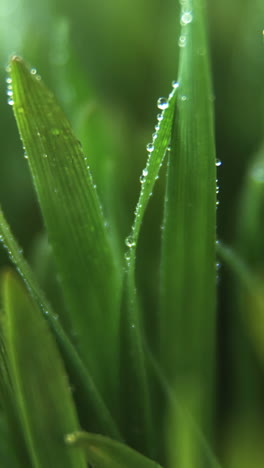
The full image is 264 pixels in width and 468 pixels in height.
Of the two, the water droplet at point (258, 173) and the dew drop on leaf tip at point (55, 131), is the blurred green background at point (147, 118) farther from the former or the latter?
the dew drop on leaf tip at point (55, 131)

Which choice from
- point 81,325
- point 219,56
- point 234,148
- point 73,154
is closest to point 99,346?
point 81,325

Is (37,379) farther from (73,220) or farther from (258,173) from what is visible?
(258,173)

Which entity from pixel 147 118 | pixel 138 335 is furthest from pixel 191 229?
pixel 147 118

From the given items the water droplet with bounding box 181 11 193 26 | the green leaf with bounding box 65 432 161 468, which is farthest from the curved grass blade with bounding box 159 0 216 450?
the green leaf with bounding box 65 432 161 468

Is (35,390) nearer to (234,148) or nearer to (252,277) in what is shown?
(252,277)

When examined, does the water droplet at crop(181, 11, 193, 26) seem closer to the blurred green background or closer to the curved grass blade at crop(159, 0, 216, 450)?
the curved grass blade at crop(159, 0, 216, 450)

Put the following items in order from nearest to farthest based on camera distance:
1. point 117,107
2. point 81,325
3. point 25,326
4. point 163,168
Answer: point 25,326 < point 81,325 < point 163,168 < point 117,107
